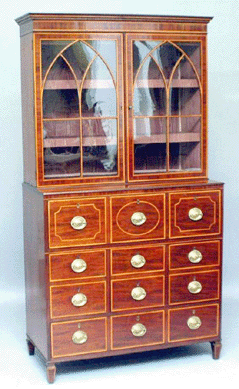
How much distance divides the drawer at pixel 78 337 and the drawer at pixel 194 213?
1.89 ft

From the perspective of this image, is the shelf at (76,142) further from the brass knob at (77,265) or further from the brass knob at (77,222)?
the brass knob at (77,265)

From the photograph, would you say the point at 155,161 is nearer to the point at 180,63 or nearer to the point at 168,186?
the point at 168,186

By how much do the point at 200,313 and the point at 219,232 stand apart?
16.4 inches

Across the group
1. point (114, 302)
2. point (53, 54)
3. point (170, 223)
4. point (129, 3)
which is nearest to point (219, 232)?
point (170, 223)

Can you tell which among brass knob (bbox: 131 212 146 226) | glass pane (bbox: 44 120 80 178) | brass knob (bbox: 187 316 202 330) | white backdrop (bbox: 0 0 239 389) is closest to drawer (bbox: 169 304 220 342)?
brass knob (bbox: 187 316 202 330)

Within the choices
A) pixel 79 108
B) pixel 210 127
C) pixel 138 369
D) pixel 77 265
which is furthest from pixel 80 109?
pixel 210 127

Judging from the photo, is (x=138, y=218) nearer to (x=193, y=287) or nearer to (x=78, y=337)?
(x=193, y=287)

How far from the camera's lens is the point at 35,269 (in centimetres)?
433

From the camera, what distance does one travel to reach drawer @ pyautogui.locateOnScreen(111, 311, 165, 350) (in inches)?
168

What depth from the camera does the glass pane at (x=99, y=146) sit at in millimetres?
4273

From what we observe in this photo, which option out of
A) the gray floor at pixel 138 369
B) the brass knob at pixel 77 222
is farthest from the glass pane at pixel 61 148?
the gray floor at pixel 138 369

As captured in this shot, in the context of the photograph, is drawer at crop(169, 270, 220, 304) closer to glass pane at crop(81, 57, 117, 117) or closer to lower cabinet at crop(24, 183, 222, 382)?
lower cabinet at crop(24, 183, 222, 382)

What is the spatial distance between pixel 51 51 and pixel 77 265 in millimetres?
1011

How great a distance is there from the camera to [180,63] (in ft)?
14.3
